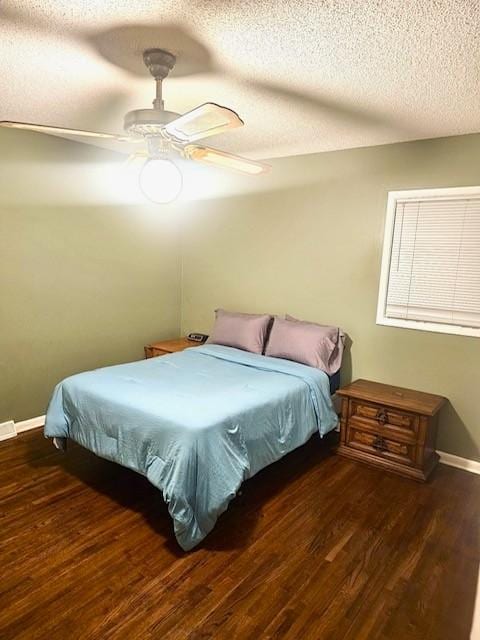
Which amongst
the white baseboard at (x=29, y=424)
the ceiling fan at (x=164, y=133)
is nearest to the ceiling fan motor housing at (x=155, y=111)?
the ceiling fan at (x=164, y=133)

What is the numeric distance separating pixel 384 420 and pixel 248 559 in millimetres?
1430

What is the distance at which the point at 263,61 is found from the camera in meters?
1.94

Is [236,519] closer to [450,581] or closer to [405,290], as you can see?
[450,581]

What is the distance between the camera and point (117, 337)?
159 inches

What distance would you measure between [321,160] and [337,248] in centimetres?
77

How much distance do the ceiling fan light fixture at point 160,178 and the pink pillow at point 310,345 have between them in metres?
1.57

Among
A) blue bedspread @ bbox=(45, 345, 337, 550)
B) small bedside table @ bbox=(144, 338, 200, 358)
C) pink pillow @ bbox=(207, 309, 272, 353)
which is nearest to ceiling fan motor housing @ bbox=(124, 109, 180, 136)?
blue bedspread @ bbox=(45, 345, 337, 550)

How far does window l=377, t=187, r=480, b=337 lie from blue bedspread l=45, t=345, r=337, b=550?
2.95 ft

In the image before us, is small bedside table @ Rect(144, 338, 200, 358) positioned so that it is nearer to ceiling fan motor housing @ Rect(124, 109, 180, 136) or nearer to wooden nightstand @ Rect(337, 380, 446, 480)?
wooden nightstand @ Rect(337, 380, 446, 480)

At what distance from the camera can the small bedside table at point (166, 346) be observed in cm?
405

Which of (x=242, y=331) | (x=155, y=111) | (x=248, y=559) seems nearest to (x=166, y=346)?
(x=242, y=331)

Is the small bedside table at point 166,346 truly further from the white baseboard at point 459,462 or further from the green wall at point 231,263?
the white baseboard at point 459,462

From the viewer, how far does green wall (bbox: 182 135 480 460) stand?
3.00 m

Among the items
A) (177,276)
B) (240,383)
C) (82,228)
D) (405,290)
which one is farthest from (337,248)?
(82,228)
